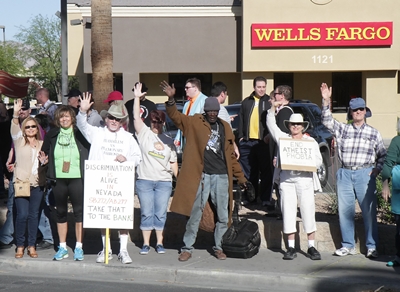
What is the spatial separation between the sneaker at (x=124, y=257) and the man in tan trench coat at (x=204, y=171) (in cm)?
67

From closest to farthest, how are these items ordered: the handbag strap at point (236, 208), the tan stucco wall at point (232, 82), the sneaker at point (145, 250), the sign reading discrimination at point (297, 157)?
the sign reading discrimination at point (297, 157)
the handbag strap at point (236, 208)
the sneaker at point (145, 250)
the tan stucco wall at point (232, 82)

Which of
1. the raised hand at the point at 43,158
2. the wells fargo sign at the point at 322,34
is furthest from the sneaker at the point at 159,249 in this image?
the wells fargo sign at the point at 322,34

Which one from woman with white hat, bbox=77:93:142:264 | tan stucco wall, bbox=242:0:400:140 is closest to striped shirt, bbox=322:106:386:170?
woman with white hat, bbox=77:93:142:264

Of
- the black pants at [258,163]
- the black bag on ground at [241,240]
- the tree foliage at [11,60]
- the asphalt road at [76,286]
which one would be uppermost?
the tree foliage at [11,60]

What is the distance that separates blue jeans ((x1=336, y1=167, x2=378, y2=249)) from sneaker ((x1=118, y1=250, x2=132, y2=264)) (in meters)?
2.74

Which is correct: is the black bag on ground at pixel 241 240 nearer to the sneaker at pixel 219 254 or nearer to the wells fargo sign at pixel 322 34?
the sneaker at pixel 219 254

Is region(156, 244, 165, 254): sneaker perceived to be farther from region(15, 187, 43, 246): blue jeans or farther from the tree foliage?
the tree foliage

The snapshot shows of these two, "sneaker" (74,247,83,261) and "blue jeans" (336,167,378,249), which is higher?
"blue jeans" (336,167,378,249)

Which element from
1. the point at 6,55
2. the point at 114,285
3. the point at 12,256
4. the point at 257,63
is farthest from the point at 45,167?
the point at 6,55

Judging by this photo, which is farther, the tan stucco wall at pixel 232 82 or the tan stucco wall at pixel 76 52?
the tan stucco wall at pixel 232 82

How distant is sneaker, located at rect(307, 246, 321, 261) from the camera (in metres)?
8.63

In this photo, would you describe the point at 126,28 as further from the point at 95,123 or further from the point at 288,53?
the point at 95,123

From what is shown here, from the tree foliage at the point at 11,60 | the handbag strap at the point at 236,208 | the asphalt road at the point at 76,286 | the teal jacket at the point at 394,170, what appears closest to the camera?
the asphalt road at the point at 76,286

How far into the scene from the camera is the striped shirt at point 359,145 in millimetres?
8609
